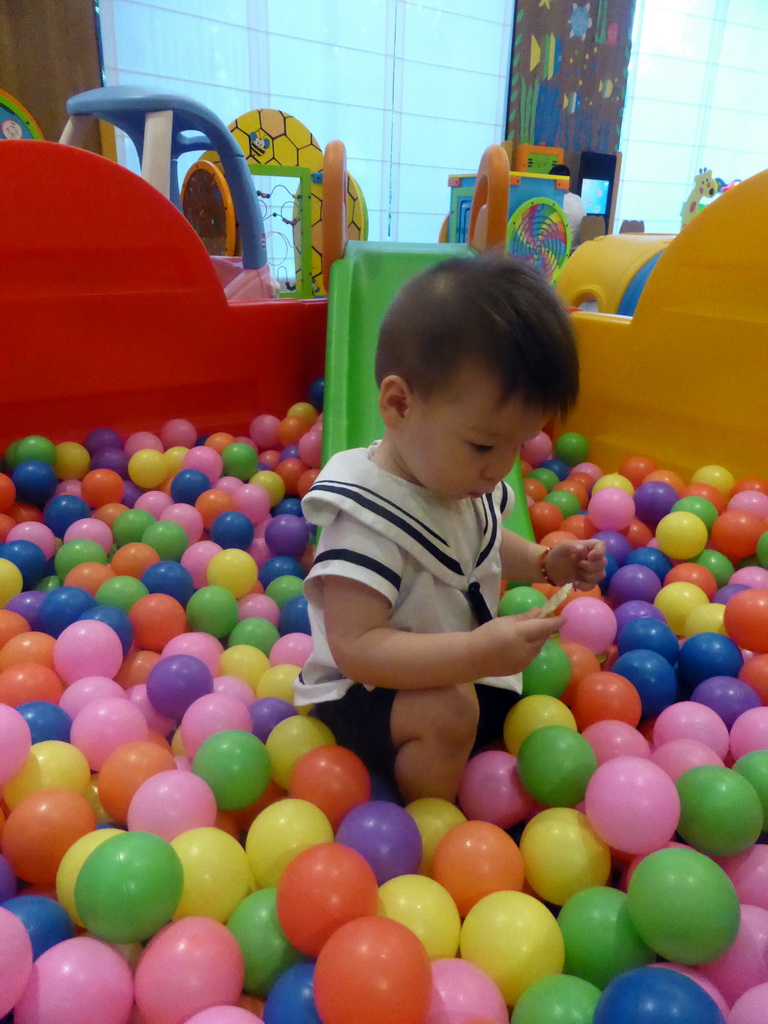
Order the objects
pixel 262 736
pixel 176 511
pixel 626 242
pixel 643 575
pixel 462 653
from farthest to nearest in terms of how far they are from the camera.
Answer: pixel 626 242
pixel 176 511
pixel 643 575
pixel 262 736
pixel 462 653

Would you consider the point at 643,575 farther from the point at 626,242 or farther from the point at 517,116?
the point at 517,116

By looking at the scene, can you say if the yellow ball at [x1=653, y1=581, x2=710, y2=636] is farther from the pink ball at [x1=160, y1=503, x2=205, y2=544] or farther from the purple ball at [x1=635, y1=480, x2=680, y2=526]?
the pink ball at [x1=160, y1=503, x2=205, y2=544]

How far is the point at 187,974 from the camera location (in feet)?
1.97

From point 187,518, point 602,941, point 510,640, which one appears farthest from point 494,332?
point 187,518

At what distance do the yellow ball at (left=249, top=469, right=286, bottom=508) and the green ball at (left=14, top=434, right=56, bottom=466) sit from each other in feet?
1.33

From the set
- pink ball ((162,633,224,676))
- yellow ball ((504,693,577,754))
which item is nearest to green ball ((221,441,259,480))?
pink ball ((162,633,224,676))

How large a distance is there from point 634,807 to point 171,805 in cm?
44

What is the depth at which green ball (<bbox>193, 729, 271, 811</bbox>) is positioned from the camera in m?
0.82

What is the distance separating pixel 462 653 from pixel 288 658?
428 mm

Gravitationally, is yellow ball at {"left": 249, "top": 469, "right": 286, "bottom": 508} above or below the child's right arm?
below

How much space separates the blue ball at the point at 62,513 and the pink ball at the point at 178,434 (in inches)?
13.4

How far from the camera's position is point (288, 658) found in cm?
108

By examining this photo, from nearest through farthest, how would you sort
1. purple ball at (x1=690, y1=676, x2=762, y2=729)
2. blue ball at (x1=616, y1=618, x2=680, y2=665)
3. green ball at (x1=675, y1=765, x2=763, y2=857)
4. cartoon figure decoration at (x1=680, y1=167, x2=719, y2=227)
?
green ball at (x1=675, y1=765, x2=763, y2=857), purple ball at (x1=690, y1=676, x2=762, y2=729), blue ball at (x1=616, y1=618, x2=680, y2=665), cartoon figure decoration at (x1=680, y1=167, x2=719, y2=227)

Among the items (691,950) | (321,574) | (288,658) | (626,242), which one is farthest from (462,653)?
(626,242)
